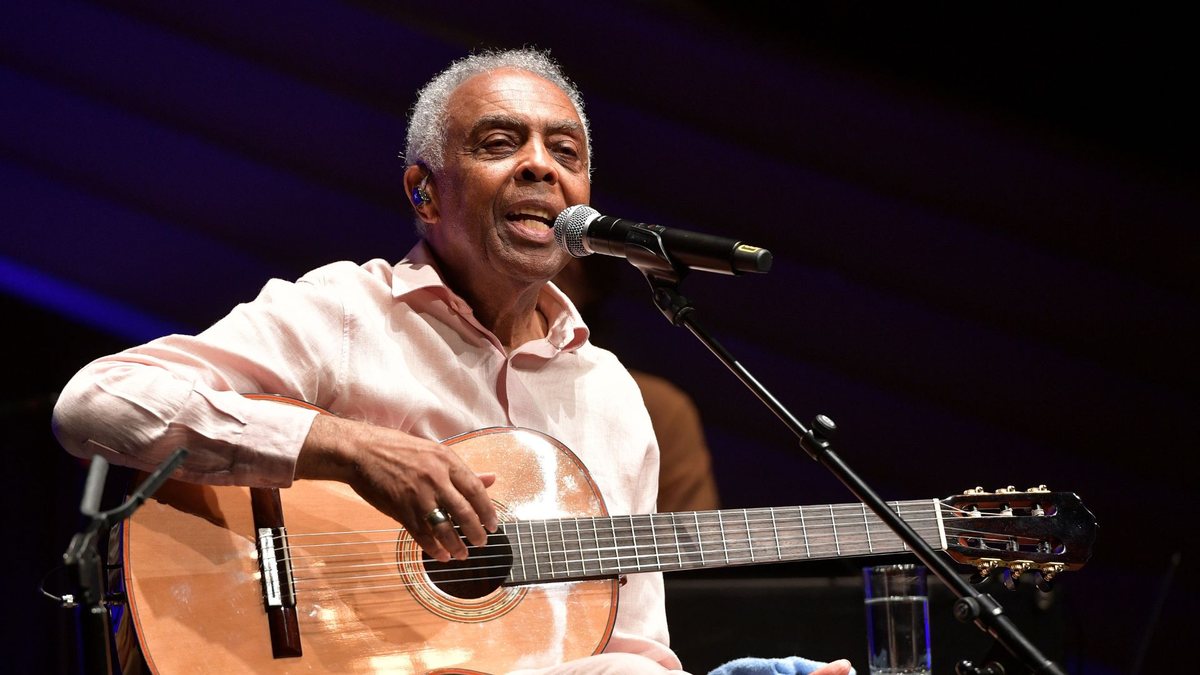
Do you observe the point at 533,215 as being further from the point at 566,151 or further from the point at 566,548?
the point at 566,548

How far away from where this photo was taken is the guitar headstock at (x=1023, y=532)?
2.63m

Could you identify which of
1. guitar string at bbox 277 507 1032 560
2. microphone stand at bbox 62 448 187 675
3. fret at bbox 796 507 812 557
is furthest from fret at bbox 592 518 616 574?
microphone stand at bbox 62 448 187 675

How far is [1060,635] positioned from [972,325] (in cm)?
185

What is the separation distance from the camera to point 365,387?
8.52 ft

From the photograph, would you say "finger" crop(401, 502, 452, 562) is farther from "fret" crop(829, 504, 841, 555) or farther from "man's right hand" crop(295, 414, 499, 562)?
"fret" crop(829, 504, 841, 555)

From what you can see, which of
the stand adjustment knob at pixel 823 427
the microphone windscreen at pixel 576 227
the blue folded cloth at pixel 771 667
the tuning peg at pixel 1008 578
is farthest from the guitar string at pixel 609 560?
the stand adjustment knob at pixel 823 427

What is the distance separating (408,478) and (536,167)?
950mm

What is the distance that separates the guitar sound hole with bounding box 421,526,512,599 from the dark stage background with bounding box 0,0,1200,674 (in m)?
2.21

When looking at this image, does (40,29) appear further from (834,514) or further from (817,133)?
(834,514)

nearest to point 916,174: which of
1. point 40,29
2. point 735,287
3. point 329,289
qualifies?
point 735,287

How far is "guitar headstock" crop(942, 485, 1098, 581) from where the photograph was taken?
2.63 m

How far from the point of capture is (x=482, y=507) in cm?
224

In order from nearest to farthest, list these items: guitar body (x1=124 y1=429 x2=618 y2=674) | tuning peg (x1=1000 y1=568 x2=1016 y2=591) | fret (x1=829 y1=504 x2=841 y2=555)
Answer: guitar body (x1=124 y1=429 x2=618 y2=674), tuning peg (x1=1000 y1=568 x2=1016 y2=591), fret (x1=829 y1=504 x2=841 y2=555)

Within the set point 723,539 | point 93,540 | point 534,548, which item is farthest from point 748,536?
point 93,540
